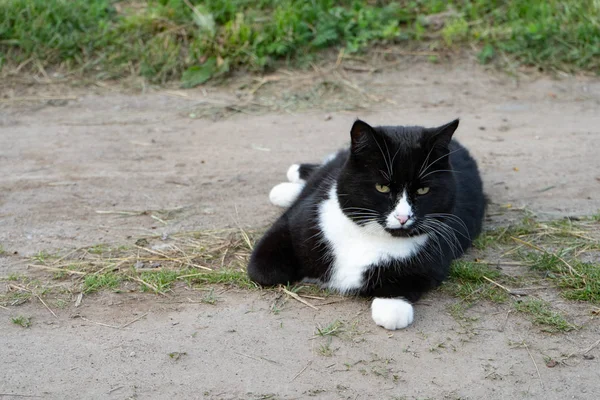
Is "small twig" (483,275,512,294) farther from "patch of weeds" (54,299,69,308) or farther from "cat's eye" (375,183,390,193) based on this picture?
"patch of weeds" (54,299,69,308)

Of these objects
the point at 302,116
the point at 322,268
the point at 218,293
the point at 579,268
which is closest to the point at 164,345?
the point at 218,293

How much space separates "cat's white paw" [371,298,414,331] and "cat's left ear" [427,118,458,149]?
2.53 feet

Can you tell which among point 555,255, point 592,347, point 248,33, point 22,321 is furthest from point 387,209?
point 248,33

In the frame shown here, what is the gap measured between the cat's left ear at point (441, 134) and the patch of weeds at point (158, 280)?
1.50 metres

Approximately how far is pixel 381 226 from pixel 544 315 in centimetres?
91

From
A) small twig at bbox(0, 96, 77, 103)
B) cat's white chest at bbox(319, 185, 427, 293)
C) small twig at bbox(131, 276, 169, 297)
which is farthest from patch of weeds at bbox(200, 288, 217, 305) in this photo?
small twig at bbox(0, 96, 77, 103)

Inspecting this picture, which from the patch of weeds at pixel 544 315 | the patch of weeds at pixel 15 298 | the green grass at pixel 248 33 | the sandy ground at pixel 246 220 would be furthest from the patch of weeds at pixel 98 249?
the green grass at pixel 248 33

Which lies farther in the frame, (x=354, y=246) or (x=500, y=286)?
(x=500, y=286)

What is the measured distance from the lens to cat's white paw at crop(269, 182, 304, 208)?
4.57 m

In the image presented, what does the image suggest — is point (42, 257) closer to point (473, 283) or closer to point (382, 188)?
point (382, 188)

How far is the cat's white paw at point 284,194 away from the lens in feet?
15.0

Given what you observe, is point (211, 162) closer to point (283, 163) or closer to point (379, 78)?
point (283, 163)

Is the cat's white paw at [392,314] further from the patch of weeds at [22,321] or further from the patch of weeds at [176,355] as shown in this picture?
the patch of weeds at [22,321]

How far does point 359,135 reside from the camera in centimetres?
334
